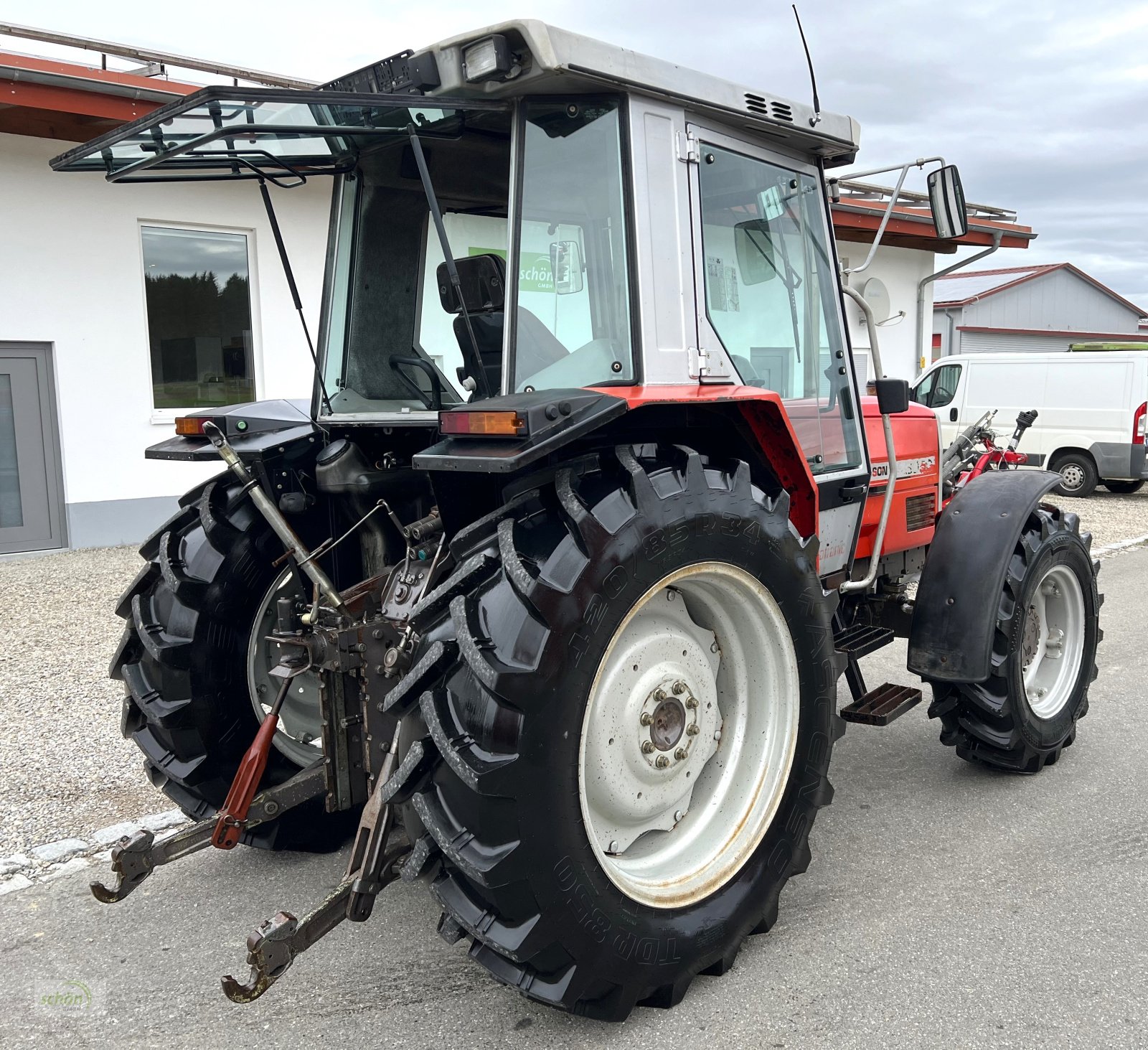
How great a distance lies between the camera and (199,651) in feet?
10.3

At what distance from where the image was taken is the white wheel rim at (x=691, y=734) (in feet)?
8.28

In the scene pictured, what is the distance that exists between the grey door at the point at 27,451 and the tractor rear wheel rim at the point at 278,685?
6536mm

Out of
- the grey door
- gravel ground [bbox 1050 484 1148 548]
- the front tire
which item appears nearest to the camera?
the front tire

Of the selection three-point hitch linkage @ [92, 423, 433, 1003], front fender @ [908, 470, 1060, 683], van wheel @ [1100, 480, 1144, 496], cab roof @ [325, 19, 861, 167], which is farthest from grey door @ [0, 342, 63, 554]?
van wheel @ [1100, 480, 1144, 496]

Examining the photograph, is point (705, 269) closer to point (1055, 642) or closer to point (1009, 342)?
point (1055, 642)

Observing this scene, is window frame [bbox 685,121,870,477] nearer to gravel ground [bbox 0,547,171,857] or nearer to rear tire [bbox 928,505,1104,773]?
rear tire [bbox 928,505,1104,773]

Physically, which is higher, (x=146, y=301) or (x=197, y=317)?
(x=146, y=301)

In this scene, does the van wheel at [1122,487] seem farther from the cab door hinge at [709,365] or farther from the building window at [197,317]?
the cab door hinge at [709,365]

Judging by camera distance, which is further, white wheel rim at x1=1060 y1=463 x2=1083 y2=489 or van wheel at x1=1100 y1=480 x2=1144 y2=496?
van wheel at x1=1100 y1=480 x2=1144 y2=496

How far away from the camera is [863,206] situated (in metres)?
13.5

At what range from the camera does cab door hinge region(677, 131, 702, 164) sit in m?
2.73

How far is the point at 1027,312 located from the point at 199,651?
44.1 m

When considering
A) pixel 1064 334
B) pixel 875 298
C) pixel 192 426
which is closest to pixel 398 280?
pixel 192 426

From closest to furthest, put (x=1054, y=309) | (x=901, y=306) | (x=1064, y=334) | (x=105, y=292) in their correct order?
(x=105, y=292), (x=901, y=306), (x=1064, y=334), (x=1054, y=309)
